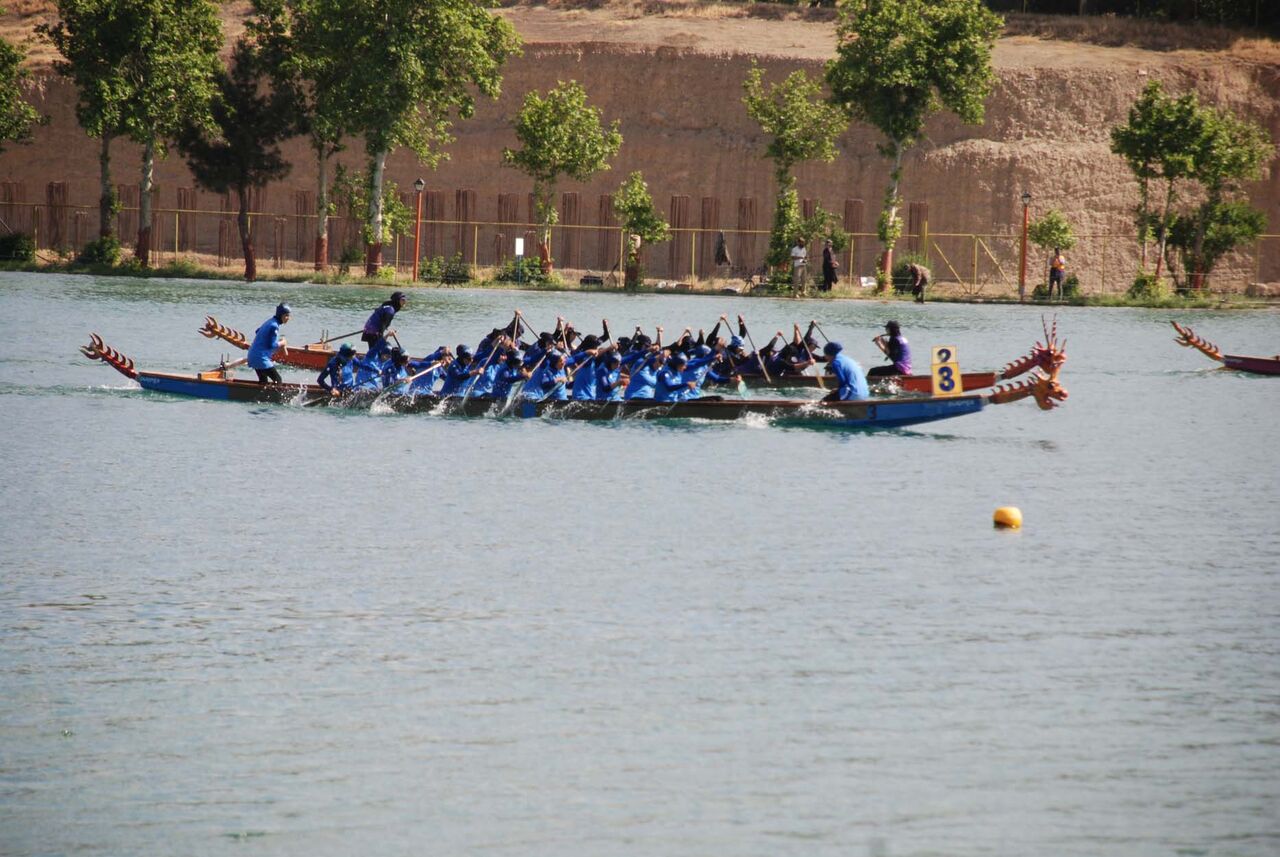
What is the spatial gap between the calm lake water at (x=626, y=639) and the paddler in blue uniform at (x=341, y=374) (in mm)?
557

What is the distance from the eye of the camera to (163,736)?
12.7m

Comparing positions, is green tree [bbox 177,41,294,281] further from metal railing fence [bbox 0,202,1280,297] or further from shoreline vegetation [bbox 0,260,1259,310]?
metal railing fence [bbox 0,202,1280,297]

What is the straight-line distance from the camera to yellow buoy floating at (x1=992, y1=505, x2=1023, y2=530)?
21.4 m

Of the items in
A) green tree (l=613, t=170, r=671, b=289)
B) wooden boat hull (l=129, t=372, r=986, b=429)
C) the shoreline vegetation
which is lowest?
wooden boat hull (l=129, t=372, r=986, b=429)

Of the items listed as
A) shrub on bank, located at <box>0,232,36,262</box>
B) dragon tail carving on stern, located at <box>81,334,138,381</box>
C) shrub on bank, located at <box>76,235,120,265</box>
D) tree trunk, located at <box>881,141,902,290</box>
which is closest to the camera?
dragon tail carving on stern, located at <box>81,334,138,381</box>

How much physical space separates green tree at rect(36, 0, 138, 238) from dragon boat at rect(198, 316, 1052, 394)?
92.9ft

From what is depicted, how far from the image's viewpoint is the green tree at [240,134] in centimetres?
6594

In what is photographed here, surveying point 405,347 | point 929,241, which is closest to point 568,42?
point 929,241

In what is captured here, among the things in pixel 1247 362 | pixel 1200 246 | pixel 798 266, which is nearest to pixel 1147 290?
pixel 1200 246

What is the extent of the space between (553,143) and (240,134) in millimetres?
12481

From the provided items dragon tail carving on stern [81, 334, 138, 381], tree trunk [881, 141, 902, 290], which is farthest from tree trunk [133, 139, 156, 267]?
dragon tail carving on stern [81, 334, 138, 381]

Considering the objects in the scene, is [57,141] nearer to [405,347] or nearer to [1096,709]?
[405,347]

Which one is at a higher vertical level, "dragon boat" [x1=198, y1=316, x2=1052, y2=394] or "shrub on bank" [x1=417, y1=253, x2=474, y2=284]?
"shrub on bank" [x1=417, y1=253, x2=474, y2=284]

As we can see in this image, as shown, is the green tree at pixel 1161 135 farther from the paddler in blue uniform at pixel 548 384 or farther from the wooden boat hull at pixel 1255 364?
the paddler in blue uniform at pixel 548 384
